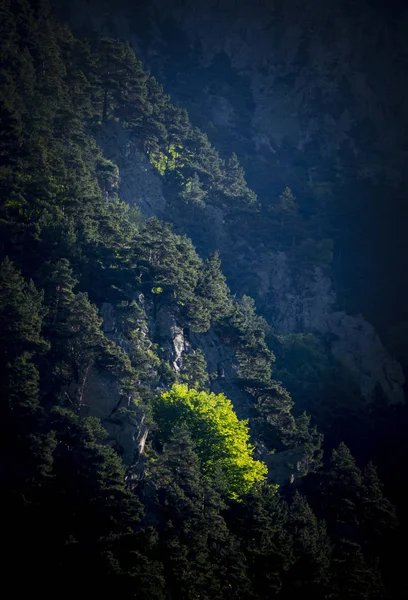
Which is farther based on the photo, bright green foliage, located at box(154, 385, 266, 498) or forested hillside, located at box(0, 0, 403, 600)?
bright green foliage, located at box(154, 385, 266, 498)

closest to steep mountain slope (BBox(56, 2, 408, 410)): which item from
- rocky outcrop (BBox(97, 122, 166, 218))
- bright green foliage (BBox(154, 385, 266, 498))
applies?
rocky outcrop (BBox(97, 122, 166, 218))

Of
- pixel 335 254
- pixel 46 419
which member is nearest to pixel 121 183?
pixel 335 254

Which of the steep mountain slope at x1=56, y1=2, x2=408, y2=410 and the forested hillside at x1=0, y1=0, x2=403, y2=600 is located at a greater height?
the steep mountain slope at x1=56, y1=2, x2=408, y2=410

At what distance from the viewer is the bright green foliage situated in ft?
180

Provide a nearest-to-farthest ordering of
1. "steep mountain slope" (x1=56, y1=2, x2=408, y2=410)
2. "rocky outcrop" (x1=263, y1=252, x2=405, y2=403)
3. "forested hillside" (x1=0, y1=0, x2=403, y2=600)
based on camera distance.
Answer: "forested hillside" (x1=0, y1=0, x2=403, y2=600) < "rocky outcrop" (x1=263, y1=252, x2=405, y2=403) < "steep mountain slope" (x1=56, y1=2, x2=408, y2=410)

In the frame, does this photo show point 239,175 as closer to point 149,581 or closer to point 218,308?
point 218,308

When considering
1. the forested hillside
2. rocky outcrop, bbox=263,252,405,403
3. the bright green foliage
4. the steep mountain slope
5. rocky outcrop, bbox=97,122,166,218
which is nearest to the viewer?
the forested hillside

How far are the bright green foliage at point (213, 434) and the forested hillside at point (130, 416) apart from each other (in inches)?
5.3

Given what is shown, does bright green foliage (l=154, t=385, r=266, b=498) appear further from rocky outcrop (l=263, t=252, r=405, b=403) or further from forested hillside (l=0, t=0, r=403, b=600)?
rocky outcrop (l=263, t=252, r=405, b=403)

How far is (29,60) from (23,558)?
209 ft

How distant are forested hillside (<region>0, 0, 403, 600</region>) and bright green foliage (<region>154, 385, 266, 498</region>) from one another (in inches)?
5.3

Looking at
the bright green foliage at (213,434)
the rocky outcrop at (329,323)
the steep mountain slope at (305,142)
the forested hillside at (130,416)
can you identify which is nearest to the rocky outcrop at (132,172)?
the steep mountain slope at (305,142)

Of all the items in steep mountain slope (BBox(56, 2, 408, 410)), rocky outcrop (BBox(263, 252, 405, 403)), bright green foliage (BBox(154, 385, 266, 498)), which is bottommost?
bright green foliage (BBox(154, 385, 266, 498))

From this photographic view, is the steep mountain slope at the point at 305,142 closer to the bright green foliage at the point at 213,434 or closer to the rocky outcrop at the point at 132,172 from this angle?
the rocky outcrop at the point at 132,172
